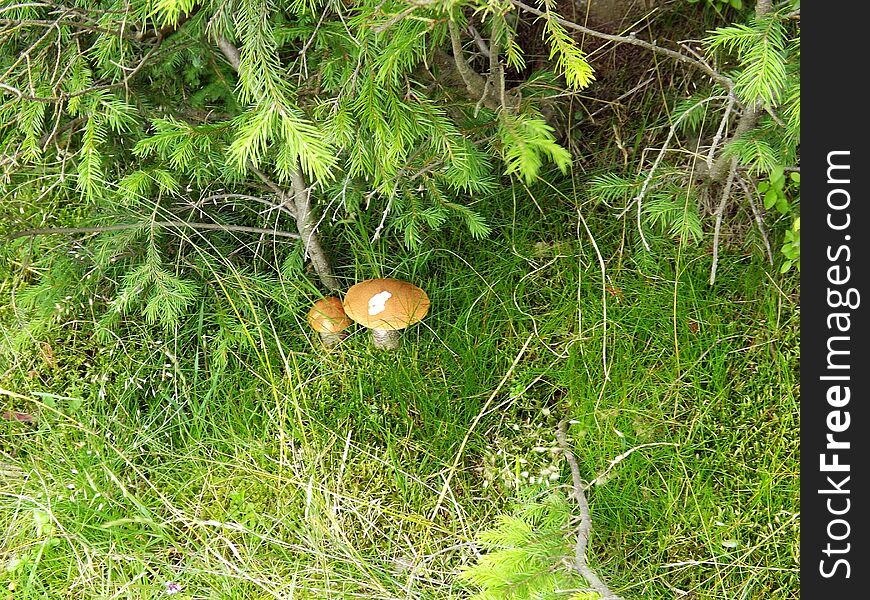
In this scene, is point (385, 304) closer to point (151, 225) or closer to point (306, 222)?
point (306, 222)

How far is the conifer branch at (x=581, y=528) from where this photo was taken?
1556 millimetres

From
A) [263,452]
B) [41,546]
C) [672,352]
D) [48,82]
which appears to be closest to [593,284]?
[672,352]

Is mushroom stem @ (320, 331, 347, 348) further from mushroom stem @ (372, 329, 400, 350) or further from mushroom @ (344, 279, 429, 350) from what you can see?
mushroom @ (344, 279, 429, 350)

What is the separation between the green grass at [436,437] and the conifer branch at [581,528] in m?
0.03

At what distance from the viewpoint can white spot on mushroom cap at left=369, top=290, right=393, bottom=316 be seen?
2080 millimetres

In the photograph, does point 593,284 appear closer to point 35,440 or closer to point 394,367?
point 394,367

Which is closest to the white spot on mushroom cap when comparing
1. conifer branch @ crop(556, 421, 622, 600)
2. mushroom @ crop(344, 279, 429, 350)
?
mushroom @ crop(344, 279, 429, 350)

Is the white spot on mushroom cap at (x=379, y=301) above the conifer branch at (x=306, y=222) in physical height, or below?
below

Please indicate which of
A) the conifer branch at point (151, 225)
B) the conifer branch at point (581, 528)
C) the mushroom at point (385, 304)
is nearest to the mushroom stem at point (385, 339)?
the mushroom at point (385, 304)

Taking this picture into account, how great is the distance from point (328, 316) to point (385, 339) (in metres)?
0.22

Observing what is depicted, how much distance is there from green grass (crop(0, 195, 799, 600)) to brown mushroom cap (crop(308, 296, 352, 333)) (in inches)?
5.0

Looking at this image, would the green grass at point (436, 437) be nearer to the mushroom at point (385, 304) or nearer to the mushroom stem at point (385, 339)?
the mushroom stem at point (385, 339)

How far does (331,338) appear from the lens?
237 cm
